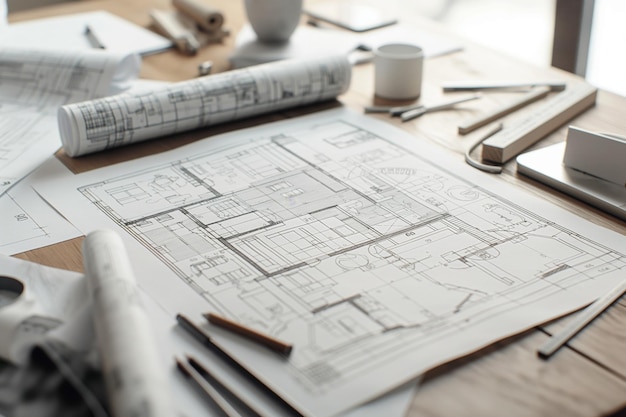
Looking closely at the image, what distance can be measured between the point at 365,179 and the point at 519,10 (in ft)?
9.44

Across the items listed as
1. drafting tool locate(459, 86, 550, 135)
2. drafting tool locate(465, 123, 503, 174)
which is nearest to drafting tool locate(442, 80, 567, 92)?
drafting tool locate(459, 86, 550, 135)

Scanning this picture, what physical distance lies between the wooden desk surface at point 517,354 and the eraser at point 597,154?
2.0 inches

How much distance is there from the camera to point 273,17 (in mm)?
1343

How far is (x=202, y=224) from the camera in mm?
841

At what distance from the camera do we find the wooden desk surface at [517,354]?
59 cm

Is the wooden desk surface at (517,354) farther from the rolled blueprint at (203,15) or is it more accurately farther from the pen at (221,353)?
the rolled blueprint at (203,15)

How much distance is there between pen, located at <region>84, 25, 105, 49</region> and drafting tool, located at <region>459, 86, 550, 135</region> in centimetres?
69

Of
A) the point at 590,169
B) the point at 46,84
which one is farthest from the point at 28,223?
the point at 590,169

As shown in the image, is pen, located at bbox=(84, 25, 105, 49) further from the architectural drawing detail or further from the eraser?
the eraser

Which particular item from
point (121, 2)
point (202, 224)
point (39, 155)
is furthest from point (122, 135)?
point (121, 2)

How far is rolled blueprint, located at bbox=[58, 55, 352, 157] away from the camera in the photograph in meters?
1.00

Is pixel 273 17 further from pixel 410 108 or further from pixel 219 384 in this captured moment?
pixel 219 384

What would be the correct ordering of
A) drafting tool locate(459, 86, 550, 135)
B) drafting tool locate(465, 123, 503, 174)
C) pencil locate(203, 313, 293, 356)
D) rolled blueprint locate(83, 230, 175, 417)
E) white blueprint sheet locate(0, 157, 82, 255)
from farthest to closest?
drafting tool locate(459, 86, 550, 135) < drafting tool locate(465, 123, 503, 174) < white blueprint sheet locate(0, 157, 82, 255) < pencil locate(203, 313, 293, 356) < rolled blueprint locate(83, 230, 175, 417)

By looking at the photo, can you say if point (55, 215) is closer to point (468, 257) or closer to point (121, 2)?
point (468, 257)
